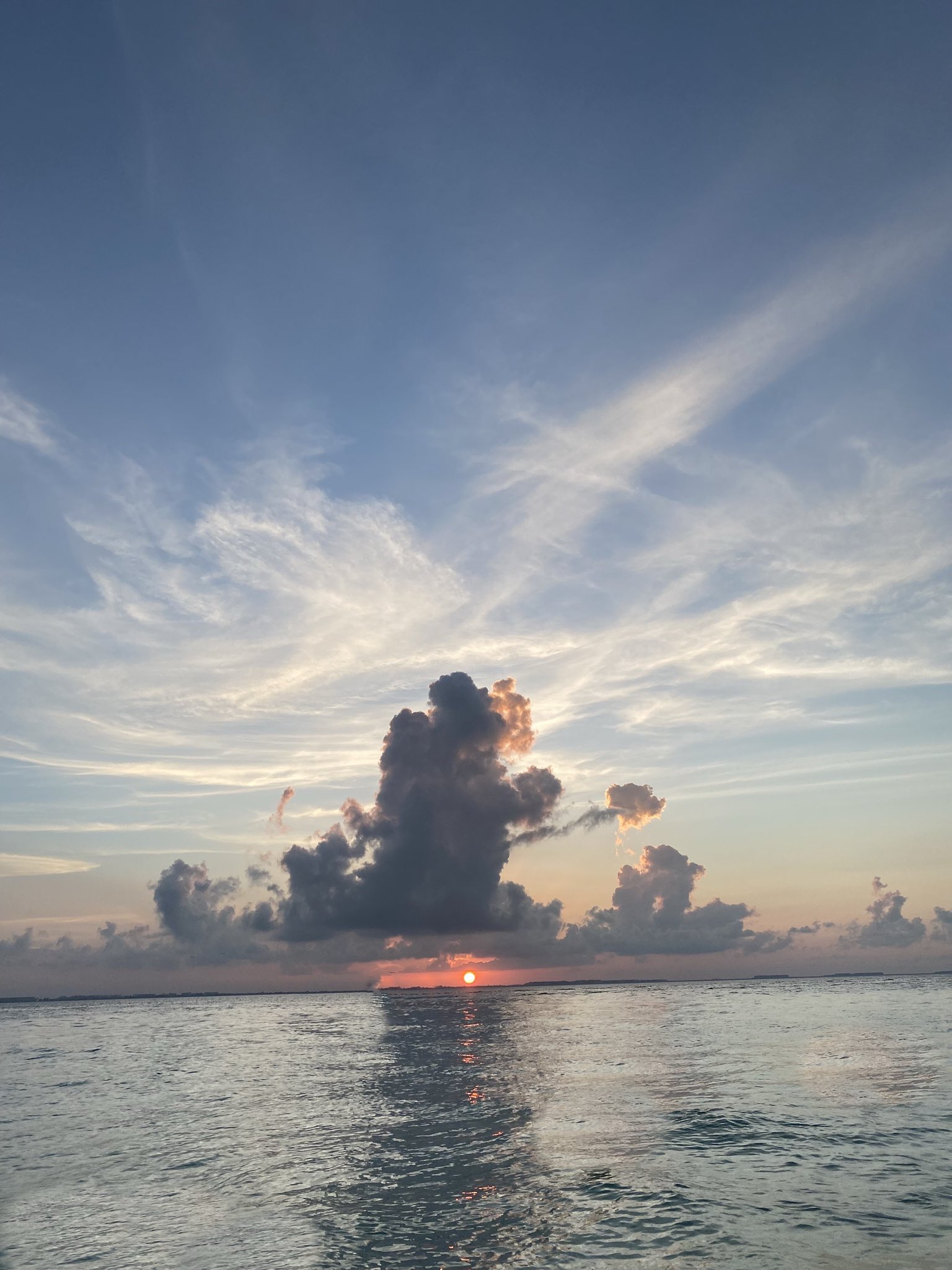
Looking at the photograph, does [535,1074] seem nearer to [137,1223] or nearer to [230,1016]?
[137,1223]

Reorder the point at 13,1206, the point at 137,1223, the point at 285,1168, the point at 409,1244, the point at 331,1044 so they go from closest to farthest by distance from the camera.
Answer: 1. the point at 409,1244
2. the point at 137,1223
3. the point at 13,1206
4. the point at 285,1168
5. the point at 331,1044

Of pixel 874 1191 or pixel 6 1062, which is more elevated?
pixel 874 1191

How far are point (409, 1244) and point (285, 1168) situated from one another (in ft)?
38.1

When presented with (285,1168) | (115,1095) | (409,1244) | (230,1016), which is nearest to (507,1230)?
(409,1244)

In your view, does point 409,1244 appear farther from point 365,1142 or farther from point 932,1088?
point 932,1088

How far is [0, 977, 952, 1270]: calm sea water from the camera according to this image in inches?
811

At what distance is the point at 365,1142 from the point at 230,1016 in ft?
612

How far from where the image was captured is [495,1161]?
2961 cm

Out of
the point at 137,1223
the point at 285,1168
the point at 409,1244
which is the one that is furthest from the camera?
the point at 285,1168

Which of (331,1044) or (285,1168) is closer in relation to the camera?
(285,1168)

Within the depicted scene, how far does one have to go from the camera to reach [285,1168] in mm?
30156

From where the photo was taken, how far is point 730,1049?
6850 cm

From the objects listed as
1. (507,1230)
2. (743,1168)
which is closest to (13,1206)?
(507,1230)

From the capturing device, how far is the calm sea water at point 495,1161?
20.6 metres
